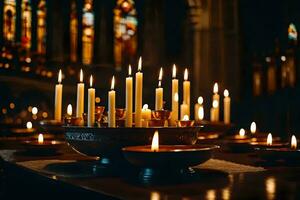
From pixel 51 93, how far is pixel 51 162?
31.7 feet

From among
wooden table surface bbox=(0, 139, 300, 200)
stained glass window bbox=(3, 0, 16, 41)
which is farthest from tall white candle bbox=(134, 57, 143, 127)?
stained glass window bbox=(3, 0, 16, 41)

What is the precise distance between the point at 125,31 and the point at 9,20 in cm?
324

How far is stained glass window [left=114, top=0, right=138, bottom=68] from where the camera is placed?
13211 mm

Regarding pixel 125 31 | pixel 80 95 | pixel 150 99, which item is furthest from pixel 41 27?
pixel 80 95

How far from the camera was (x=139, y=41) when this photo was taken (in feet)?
43.7

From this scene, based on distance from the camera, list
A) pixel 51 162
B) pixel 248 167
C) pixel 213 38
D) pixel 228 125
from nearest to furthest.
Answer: pixel 248 167 < pixel 51 162 < pixel 228 125 < pixel 213 38

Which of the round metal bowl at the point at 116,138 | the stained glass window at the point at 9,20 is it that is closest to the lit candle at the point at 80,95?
the round metal bowl at the point at 116,138

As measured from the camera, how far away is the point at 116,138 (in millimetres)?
1771

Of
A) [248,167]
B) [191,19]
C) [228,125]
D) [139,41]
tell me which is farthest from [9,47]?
[248,167]

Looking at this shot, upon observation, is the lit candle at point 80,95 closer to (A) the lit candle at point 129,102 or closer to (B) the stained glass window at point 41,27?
(A) the lit candle at point 129,102

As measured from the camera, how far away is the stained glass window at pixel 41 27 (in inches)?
504

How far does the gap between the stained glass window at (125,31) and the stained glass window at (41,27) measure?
201cm

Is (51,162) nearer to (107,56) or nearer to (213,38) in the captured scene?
(213,38)

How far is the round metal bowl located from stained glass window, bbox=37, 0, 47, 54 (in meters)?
11.3
